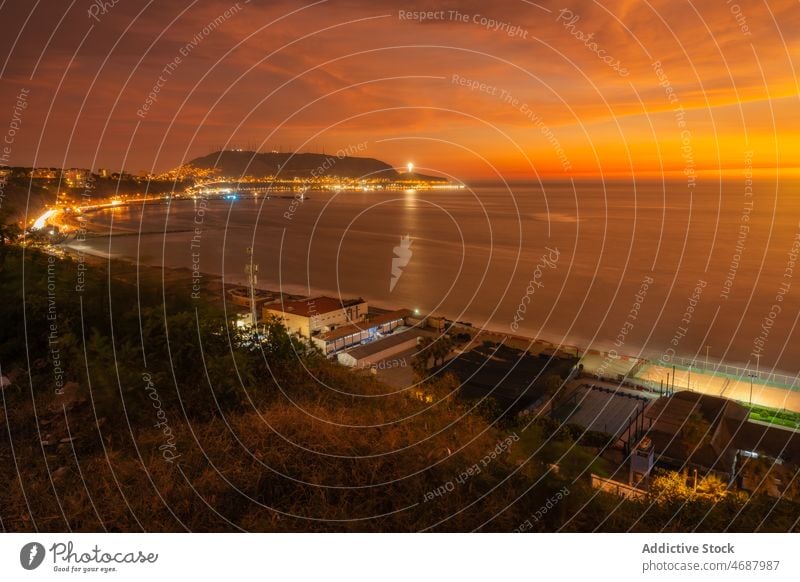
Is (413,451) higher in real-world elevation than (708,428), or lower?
higher

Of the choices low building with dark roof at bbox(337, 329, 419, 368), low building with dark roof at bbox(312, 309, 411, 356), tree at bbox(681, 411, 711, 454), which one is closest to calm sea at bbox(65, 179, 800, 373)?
tree at bbox(681, 411, 711, 454)

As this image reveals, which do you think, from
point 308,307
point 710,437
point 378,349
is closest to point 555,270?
point 308,307

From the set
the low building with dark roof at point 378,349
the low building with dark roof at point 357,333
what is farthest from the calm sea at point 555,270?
the low building with dark roof at point 378,349

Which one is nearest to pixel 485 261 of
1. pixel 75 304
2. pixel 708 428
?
pixel 708 428

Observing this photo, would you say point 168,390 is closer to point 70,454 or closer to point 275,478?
point 70,454

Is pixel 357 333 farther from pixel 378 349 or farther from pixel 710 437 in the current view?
pixel 710 437

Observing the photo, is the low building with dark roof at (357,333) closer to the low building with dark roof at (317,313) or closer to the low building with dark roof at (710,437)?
the low building with dark roof at (317,313)

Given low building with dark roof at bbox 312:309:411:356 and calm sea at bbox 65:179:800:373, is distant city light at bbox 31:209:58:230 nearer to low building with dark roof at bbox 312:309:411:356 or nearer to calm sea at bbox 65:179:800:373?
calm sea at bbox 65:179:800:373

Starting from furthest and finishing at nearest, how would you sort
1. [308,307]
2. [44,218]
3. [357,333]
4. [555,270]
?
[44,218]
[555,270]
[308,307]
[357,333]
